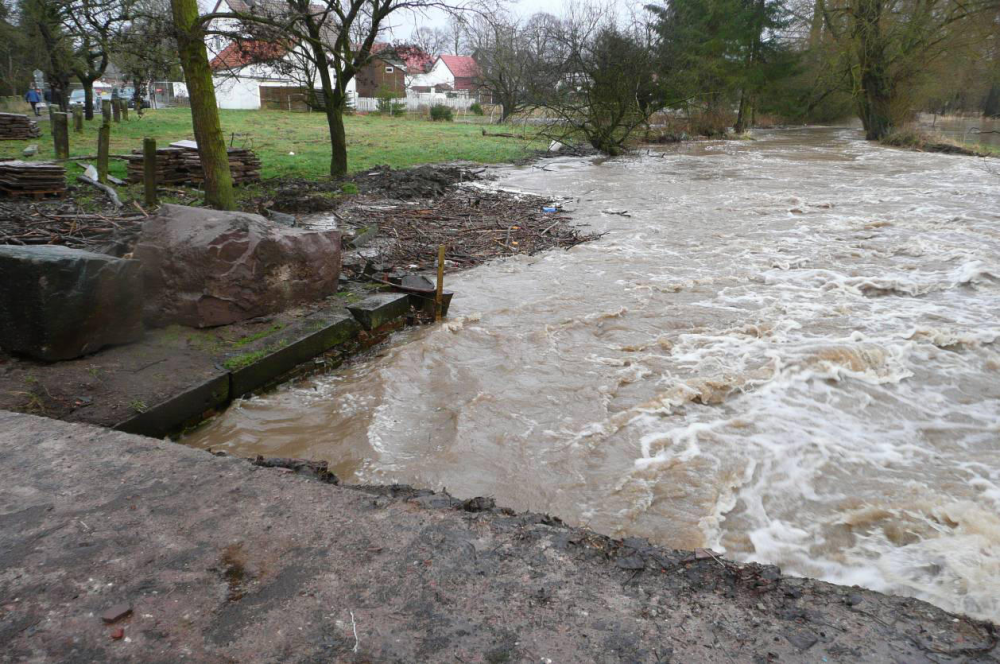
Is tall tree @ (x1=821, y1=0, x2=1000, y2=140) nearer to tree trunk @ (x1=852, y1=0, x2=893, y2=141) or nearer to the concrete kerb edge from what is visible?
tree trunk @ (x1=852, y1=0, x2=893, y2=141)

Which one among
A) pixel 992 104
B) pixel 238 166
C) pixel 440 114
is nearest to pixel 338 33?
pixel 238 166

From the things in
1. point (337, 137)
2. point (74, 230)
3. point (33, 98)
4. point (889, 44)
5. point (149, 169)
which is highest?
point (889, 44)

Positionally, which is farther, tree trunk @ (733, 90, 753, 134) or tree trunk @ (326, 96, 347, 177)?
tree trunk @ (733, 90, 753, 134)

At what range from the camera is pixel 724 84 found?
A: 36281mm

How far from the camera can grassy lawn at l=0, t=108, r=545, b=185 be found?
56.2 feet

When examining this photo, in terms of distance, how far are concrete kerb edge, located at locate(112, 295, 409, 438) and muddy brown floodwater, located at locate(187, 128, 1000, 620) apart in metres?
0.20

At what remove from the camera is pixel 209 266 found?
5750 mm

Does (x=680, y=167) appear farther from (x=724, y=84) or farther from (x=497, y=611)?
(x=497, y=611)

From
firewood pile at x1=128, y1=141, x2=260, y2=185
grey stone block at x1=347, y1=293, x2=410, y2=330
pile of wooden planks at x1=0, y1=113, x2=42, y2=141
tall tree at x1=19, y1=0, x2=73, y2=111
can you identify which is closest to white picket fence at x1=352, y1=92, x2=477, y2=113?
tall tree at x1=19, y1=0, x2=73, y2=111

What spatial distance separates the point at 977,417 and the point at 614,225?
8.58 m

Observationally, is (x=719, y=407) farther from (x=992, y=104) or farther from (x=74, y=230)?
(x=992, y=104)

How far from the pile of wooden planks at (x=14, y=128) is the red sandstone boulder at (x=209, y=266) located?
18.0m

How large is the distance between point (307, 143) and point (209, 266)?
19.3 m

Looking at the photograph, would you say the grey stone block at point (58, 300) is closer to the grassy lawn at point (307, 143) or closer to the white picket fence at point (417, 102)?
the grassy lawn at point (307, 143)
